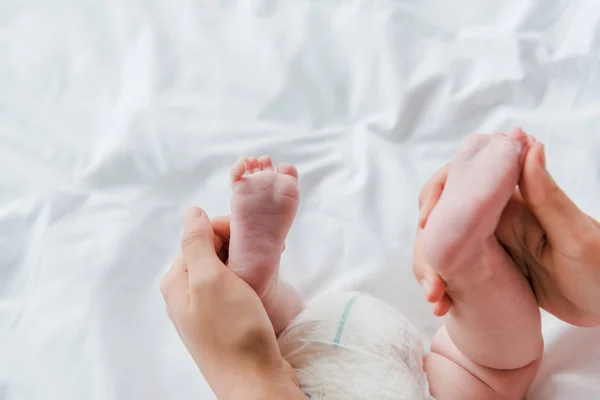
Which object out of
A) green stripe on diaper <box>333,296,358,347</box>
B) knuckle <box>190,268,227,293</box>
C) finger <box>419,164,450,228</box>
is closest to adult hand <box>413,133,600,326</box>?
finger <box>419,164,450,228</box>

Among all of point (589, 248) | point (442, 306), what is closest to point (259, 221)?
point (442, 306)

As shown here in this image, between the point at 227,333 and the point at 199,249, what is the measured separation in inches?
4.6

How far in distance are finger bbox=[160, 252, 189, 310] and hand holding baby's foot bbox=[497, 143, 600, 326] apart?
0.33 metres

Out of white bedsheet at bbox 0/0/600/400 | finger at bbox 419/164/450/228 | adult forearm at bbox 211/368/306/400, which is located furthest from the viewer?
white bedsheet at bbox 0/0/600/400

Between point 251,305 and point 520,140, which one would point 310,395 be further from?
point 520,140

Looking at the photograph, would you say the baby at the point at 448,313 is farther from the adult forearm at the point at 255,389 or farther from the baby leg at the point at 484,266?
the adult forearm at the point at 255,389

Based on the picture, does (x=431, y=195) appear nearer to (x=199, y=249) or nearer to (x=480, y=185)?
(x=480, y=185)

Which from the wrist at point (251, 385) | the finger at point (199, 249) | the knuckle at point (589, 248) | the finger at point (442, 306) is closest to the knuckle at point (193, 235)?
the finger at point (199, 249)

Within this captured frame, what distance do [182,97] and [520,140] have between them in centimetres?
65

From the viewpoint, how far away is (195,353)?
23.9 inches

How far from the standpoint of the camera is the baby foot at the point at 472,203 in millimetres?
583

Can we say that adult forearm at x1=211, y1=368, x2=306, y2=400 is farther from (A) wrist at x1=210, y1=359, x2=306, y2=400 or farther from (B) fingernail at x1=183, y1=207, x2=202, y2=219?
(B) fingernail at x1=183, y1=207, x2=202, y2=219

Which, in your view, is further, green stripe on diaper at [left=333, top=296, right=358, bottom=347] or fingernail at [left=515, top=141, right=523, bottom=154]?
green stripe on diaper at [left=333, top=296, right=358, bottom=347]

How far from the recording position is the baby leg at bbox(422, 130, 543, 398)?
23.1 inches
